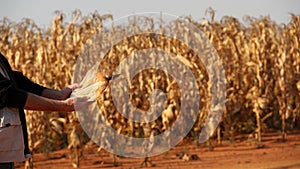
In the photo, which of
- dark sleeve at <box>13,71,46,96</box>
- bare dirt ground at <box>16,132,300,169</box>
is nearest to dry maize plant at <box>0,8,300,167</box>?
bare dirt ground at <box>16,132,300,169</box>

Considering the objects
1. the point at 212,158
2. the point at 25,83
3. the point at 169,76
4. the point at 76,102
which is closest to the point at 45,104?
the point at 76,102

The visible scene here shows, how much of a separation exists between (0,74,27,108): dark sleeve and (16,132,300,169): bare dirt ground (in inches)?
219

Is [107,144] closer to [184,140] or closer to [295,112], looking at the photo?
[184,140]

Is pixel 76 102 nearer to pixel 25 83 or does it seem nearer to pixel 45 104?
pixel 45 104

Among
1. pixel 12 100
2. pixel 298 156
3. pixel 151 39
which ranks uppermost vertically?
pixel 151 39

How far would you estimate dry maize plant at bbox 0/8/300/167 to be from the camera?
944cm

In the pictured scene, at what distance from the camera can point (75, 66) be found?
920cm

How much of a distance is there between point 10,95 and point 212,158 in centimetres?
650

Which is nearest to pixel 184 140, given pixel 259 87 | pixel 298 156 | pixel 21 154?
pixel 259 87

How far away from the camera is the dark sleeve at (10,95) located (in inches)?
119

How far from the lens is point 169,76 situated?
1028cm

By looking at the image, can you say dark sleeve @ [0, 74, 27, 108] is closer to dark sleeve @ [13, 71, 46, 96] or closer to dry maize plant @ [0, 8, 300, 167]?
dark sleeve @ [13, 71, 46, 96]

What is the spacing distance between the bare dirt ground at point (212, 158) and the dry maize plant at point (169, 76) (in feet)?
0.79

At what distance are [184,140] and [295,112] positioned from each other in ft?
7.48
